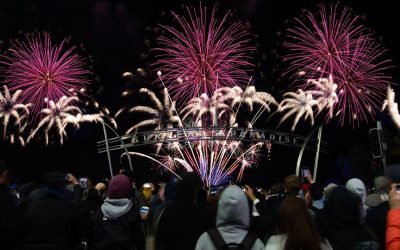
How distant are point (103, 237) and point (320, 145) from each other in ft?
84.2

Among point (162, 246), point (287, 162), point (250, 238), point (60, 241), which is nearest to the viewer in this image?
point (250, 238)

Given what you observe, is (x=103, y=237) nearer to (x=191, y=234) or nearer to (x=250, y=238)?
(x=191, y=234)

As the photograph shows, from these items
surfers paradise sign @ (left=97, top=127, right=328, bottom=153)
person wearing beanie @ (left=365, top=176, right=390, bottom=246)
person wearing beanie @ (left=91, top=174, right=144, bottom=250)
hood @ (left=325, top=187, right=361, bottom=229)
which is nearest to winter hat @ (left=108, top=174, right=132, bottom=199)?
person wearing beanie @ (left=91, top=174, right=144, bottom=250)

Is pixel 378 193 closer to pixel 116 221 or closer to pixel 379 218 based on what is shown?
pixel 379 218

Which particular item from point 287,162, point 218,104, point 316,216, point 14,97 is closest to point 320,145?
point 218,104

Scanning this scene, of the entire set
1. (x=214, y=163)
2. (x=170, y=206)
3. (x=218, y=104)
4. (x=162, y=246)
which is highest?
(x=218, y=104)

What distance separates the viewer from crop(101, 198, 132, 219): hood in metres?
8.57

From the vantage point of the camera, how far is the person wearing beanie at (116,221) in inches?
337

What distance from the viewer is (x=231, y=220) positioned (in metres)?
5.64

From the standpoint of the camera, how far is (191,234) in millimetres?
6660

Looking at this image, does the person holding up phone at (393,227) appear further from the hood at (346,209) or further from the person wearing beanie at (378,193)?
the person wearing beanie at (378,193)

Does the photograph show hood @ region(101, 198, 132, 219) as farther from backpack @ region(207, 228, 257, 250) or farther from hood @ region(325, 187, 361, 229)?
hood @ region(325, 187, 361, 229)

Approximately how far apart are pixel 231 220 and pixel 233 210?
10cm

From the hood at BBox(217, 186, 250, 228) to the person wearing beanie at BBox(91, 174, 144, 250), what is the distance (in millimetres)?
3156
